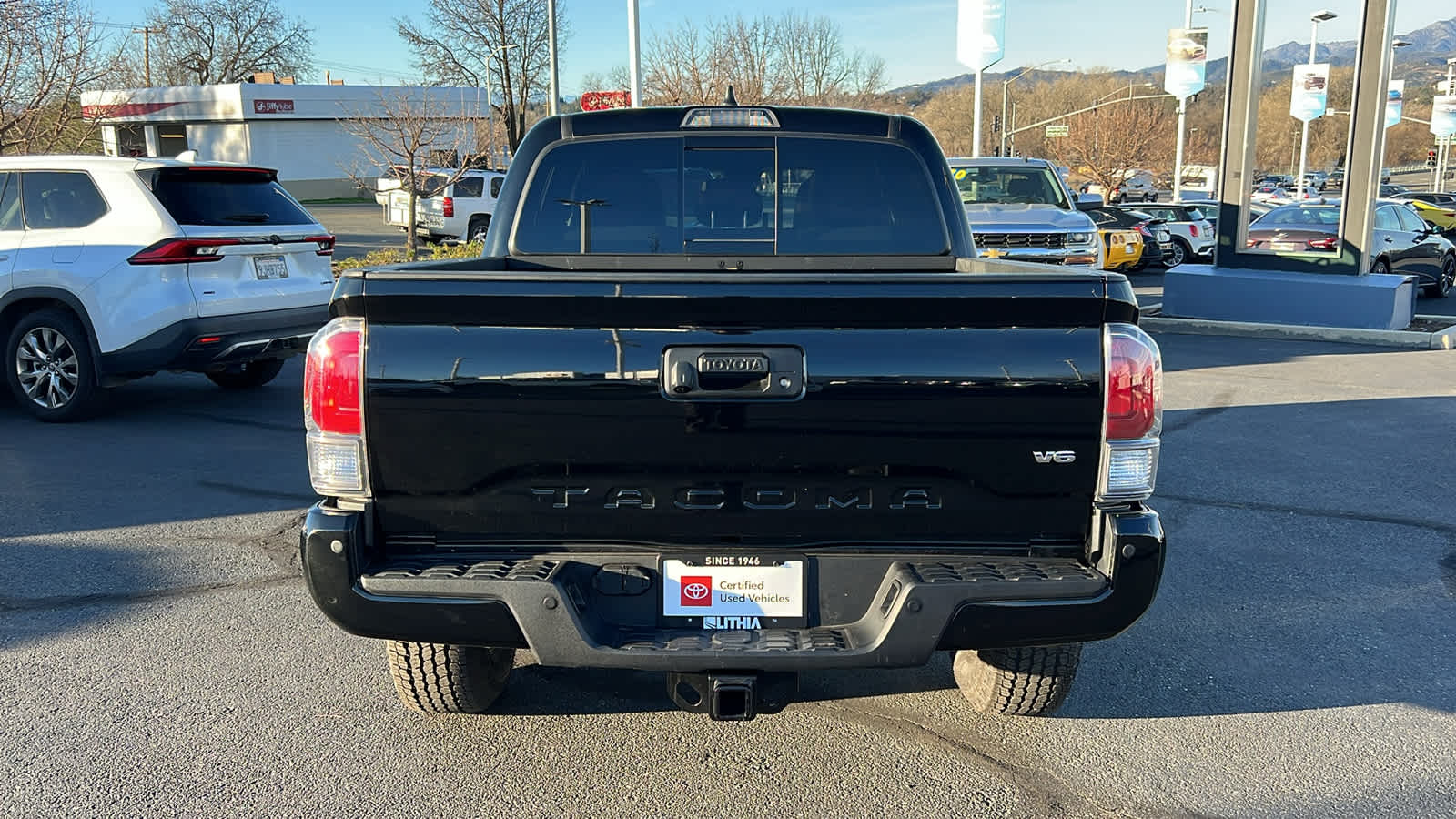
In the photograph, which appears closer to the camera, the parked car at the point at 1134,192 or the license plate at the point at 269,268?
the license plate at the point at 269,268

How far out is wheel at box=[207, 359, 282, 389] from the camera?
32.2 ft

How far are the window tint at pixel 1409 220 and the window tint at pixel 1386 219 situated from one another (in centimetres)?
12

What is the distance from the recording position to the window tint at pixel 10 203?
830 centimetres

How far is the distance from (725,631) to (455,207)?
75.0 feet

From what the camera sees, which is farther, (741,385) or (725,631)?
(725,631)

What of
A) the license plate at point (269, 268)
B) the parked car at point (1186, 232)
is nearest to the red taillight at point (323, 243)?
the license plate at point (269, 268)

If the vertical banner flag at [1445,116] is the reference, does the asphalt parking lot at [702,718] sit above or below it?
below

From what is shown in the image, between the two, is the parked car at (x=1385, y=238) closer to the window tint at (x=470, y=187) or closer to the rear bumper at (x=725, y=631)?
the rear bumper at (x=725, y=631)

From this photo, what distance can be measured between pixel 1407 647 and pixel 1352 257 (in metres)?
11.2

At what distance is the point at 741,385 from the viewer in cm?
283

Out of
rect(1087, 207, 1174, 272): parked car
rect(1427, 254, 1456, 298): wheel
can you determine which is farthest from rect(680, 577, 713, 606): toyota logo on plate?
rect(1087, 207, 1174, 272): parked car

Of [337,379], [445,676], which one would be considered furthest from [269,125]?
[337,379]

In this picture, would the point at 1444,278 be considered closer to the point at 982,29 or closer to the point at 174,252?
the point at 982,29

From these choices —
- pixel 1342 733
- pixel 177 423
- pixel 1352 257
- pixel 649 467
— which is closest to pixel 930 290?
pixel 649 467
